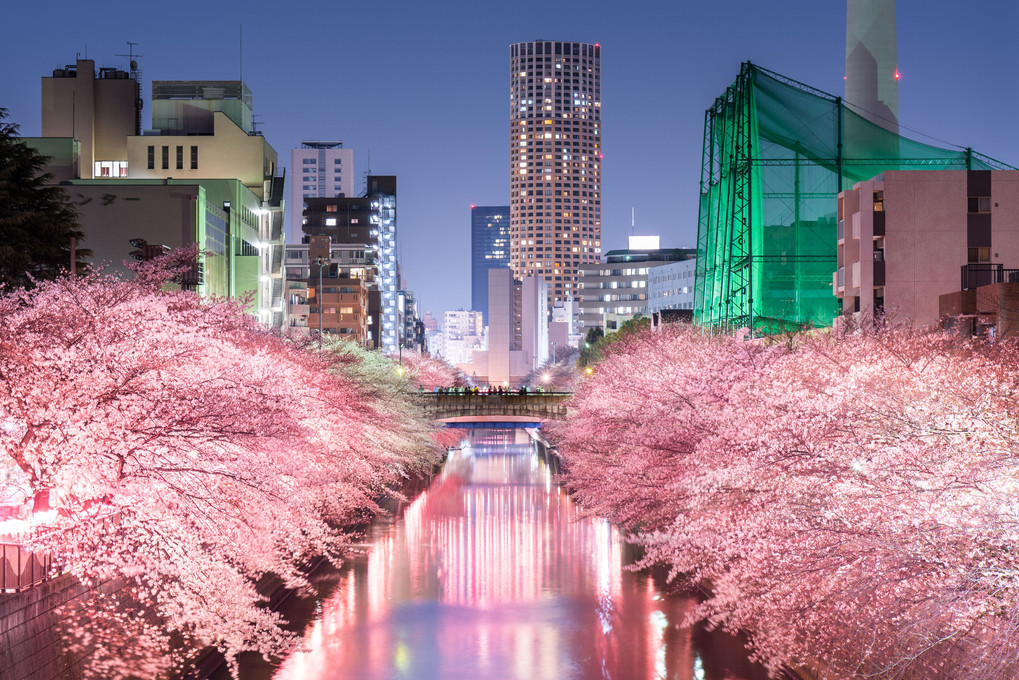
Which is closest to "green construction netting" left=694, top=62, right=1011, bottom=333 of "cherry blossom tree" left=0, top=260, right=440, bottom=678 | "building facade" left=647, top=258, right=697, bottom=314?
"cherry blossom tree" left=0, top=260, right=440, bottom=678

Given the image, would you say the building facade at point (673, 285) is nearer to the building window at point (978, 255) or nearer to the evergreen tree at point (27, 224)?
the building window at point (978, 255)

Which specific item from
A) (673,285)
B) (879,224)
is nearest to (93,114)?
(879,224)

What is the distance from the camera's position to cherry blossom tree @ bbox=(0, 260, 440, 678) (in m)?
19.5

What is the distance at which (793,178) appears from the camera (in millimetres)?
73125

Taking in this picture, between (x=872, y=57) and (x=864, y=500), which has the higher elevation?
(x=872, y=57)

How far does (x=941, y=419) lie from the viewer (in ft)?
57.3

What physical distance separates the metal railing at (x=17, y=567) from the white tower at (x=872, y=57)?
9517 centimetres

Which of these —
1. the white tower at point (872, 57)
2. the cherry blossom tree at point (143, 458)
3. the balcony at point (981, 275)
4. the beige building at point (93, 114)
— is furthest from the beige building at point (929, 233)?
the beige building at point (93, 114)

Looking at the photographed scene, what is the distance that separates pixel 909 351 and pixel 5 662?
22780mm

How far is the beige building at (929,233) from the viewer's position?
53219 millimetres

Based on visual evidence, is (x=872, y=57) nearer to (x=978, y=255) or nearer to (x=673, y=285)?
(x=978, y=255)

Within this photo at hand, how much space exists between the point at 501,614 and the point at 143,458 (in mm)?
19085

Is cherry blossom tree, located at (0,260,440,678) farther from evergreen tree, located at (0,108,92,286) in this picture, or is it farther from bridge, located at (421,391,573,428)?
bridge, located at (421,391,573,428)

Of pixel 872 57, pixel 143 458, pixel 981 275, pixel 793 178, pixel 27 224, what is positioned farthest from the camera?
pixel 872 57
